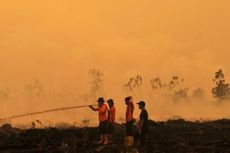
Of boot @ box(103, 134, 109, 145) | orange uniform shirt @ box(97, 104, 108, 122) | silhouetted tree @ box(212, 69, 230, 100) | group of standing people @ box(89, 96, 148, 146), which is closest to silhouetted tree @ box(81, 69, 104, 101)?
silhouetted tree @ box(212, 69, 230, 100)

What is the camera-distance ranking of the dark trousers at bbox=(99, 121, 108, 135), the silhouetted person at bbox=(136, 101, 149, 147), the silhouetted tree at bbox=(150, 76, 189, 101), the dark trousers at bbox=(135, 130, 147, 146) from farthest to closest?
1. the silhouetted tree at bbox=(150, 76, 189, 101)
2. the dark trousers at bbox=(99, 121, 108, 135)
3. the dark trousers at bbox=(135, 130, 147, 146)
4. the silhouetted person at bbox=(136, 101, 149, 147)

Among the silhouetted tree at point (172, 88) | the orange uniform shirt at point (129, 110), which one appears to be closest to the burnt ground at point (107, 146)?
the orange uniform shirt at point (129, 110)

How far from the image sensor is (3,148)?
2520cm

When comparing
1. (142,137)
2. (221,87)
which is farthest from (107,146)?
(221,87)

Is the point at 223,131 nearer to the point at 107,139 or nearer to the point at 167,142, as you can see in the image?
the point at 167,142

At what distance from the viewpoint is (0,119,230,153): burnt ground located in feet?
84.5

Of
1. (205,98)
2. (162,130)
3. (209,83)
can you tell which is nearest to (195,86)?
(209,83)

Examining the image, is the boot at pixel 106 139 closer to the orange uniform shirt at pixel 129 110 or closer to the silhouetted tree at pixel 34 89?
the orange uniform shirt at pixel 129 110

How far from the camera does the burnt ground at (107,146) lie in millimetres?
25766

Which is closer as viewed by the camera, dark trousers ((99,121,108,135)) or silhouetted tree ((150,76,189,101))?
dark trousers ((99,121,108,135))

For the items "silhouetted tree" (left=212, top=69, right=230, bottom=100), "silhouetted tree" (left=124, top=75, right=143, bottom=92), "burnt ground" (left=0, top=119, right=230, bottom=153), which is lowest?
"burnt ground" (left=0, top=119, right=230, bottom=153)

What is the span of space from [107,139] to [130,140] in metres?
1.57

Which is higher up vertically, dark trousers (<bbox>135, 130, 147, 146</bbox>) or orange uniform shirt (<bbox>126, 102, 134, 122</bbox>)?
orange uniform shirt (<bbox>126, 102, 134, 122</bbox>)

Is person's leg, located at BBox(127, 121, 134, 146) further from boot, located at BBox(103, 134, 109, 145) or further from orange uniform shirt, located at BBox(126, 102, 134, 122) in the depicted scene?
boot, located at BBox(103, 134, 109, 145)
